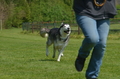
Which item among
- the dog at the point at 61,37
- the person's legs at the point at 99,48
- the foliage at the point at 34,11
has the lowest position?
the foliage at the point at 34,11

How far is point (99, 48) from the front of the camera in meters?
5.32

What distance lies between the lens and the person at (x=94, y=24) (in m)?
5.09

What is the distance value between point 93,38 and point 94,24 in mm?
250

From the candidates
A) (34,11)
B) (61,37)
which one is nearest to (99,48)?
(61,37)

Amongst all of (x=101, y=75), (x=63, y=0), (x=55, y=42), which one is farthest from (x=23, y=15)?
(x=101, y=75)

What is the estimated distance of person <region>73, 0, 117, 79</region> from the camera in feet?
16.7

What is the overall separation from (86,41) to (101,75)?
94.8 inches

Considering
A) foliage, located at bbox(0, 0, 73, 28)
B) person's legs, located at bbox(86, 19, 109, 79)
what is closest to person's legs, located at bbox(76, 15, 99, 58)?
person's legs, located at bbox(86, 19, 109, 79)

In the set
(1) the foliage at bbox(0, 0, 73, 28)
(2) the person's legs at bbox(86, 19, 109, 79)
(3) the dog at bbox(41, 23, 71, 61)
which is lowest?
(1) the foliage at bbox(0, 0, 73, 28)

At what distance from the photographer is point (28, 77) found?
700 centimetres

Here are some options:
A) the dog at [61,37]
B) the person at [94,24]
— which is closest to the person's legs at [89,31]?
the person at [94,24]

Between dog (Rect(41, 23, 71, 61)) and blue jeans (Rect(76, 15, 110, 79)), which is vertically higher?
A: blue jeans (Rect(76, 15, 110, 79))

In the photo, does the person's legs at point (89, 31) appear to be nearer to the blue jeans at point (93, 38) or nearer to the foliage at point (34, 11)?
the blue jeans at point (93, 38)

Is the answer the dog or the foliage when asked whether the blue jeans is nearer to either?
the dog
